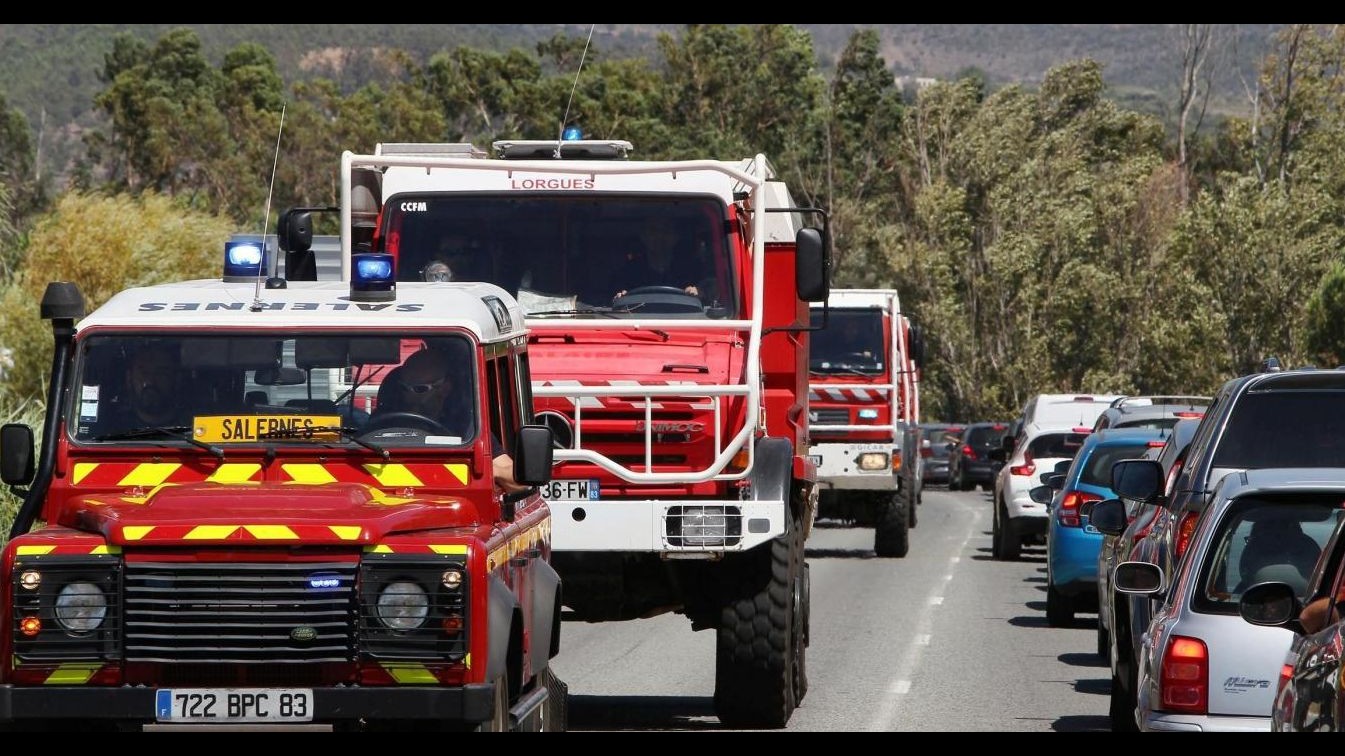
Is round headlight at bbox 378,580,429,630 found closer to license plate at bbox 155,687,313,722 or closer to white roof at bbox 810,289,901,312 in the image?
license plate at bbox 155,687,313,722

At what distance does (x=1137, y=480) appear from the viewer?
11.3 meters

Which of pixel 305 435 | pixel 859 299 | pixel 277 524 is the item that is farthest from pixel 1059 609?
pixel 277 524

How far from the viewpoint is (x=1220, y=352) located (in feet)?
181

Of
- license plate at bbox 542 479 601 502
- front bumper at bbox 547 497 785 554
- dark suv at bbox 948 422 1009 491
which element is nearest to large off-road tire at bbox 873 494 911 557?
license plate at bbox 542 479 601 502

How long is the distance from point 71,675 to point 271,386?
153 centimetres

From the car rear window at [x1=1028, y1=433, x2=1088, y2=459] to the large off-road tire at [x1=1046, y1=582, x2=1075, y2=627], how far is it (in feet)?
28.9

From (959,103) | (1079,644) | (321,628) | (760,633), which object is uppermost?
(959,103)

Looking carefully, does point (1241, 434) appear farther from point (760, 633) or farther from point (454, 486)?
point (454, 486)

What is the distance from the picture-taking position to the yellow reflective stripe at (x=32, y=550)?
7129mm

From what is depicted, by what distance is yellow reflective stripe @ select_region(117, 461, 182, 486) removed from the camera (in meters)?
8.07

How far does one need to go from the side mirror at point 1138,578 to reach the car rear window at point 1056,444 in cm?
1837

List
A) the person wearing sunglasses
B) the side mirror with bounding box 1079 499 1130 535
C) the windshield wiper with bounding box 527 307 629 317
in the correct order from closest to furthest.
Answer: the person wearing sunglasses < the side mirror with bounding box 1079 499 1130 535 < the windshield wiper with bounding box 527 307 629 317

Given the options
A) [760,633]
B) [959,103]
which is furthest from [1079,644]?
[959,103]
